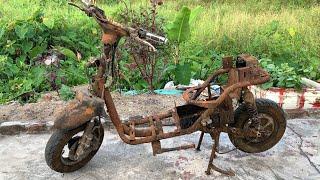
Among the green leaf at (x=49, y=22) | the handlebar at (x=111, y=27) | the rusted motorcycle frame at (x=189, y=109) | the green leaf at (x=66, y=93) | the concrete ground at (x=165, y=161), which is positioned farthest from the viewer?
the green leaf at (x=49, y=22)

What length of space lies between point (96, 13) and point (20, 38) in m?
3.89

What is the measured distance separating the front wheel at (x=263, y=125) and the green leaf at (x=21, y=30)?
407 cm

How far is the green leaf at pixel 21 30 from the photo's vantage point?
23.5 ft

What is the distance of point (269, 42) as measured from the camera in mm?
7625

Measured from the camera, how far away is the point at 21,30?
7.24 meters

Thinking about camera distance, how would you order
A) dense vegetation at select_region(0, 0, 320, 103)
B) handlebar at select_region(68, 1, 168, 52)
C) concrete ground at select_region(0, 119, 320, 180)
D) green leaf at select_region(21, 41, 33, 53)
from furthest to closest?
green leaf at select_region(21, 41, 33, 53) < dense vegetation at select_region(0, 0, 320, 103) < concrete ground at select_region(0, 119, 320, 180) < handlebar at select_region(68, 1, 168, 52)

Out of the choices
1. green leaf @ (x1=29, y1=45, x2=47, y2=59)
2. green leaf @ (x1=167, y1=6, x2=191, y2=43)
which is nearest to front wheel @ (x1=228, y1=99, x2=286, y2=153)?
green leaf @ (x1=167, y1=6, x2=191, y2=43)

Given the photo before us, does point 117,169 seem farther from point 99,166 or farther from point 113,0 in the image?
point 113,0

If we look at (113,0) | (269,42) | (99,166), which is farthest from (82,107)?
(113,0)


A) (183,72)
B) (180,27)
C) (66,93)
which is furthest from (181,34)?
(66,93)

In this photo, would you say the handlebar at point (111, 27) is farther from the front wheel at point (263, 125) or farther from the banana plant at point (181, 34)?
the banana plant at point (181, 34)

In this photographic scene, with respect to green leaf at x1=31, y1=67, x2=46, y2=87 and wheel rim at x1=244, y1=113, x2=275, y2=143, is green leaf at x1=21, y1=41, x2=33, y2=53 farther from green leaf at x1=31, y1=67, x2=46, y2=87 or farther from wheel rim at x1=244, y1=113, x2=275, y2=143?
wheel rim at x1=244, y1=113, x2=275, y2=143

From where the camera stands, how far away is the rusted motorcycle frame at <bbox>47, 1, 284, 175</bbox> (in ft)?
12.9

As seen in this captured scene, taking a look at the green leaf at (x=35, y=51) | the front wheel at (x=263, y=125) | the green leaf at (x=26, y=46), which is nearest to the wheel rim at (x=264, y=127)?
the front wheel at (x=263, y=125)
